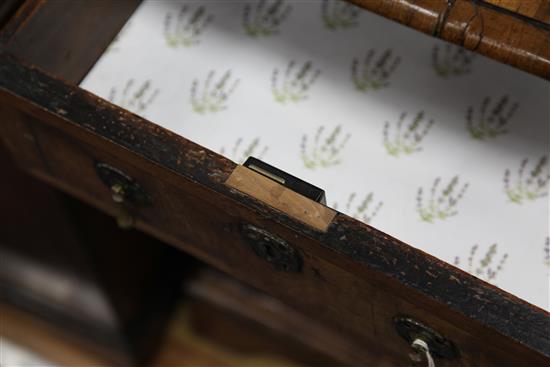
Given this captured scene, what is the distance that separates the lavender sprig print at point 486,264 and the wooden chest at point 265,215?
0.08 metres

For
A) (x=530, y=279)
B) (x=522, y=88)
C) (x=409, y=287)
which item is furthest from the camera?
(x=522, y=88)

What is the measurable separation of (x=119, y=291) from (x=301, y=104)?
439 millimetres

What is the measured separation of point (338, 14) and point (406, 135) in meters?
0.13

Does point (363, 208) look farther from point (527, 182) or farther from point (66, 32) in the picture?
point (66, 32)

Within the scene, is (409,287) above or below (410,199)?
below

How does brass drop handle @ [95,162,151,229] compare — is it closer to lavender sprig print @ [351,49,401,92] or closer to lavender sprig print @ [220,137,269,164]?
lavender sprig print @ [220,137,269,164]

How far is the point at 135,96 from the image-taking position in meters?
0.75

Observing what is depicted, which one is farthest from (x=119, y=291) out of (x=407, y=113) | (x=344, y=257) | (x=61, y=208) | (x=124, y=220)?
(x=344, y=257)

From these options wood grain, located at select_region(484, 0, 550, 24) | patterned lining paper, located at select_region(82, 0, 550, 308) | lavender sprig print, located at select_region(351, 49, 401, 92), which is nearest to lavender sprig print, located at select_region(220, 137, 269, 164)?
patterned lining paper, located at select_region(82, 0, 550, 308)

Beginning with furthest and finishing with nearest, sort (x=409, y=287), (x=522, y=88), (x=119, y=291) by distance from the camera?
(x=119, y=291)
(x=522, y=88)
(x=409, y=287)

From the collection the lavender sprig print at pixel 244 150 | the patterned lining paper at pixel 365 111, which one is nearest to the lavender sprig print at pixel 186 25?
the patterned lining paper at pixel 365 111

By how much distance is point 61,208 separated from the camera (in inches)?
36.6

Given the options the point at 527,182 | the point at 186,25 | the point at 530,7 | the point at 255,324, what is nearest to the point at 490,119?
the point at 527,182

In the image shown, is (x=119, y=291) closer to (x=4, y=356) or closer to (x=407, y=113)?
(x=4, y=356)
